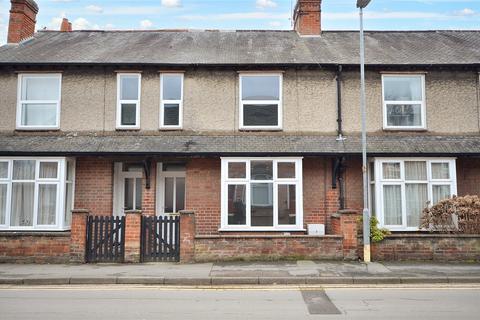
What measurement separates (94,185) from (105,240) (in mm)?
2970

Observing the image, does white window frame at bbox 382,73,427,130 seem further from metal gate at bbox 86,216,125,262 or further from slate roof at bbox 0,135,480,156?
metal gate at bbox 86,216,125,262

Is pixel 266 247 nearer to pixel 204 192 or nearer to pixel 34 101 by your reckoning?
pixel 204 192

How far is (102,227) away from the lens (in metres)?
12.1

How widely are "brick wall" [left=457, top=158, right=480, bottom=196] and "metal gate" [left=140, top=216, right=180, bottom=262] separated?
→ 30.1 ft

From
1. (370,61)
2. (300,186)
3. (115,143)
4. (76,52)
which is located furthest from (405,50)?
(76,52)

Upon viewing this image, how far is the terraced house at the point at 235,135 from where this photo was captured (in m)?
13.8

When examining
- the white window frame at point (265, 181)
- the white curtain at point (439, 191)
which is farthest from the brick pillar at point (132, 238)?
the white curtain at point (439, 191)

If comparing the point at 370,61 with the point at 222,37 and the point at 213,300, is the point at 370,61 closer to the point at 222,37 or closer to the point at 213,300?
the point at 222,37

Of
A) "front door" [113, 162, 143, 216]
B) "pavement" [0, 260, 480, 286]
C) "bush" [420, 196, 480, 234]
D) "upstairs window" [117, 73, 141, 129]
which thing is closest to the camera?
"pavement" [0, 260, 480, 286]

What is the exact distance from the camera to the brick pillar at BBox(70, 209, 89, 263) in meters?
12.0

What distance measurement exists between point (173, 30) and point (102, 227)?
10.5m

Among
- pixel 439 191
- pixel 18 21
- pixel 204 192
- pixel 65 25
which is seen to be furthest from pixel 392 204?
pixel 65 25

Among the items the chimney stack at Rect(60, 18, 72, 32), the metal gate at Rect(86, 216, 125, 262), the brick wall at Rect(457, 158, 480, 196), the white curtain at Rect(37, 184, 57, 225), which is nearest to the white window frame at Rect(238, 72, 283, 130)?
the metal gate at Rect(86, 216, 125, 262)

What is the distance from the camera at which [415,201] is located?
13.9 m
